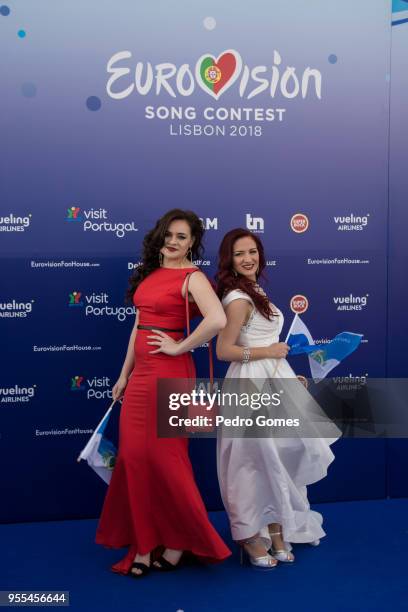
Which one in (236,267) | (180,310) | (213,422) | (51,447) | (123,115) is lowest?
(51,447)

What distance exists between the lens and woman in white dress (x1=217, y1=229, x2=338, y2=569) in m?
3.18

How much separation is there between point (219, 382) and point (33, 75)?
77.7 inches

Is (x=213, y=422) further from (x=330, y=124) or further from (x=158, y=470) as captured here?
(x=330, y=124)

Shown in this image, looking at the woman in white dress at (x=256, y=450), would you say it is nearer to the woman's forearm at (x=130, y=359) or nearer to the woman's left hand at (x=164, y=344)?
the woman's left hand at (x=164, y=344)

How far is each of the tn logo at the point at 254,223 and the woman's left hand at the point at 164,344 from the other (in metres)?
1.09

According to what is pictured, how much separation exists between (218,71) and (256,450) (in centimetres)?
211

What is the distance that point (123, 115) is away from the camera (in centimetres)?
376

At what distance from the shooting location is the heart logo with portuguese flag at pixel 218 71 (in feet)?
12.5

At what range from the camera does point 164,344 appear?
3.09m

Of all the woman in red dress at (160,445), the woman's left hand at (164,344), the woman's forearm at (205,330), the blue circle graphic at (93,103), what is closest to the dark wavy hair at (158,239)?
the woman in red dress at (160,445)

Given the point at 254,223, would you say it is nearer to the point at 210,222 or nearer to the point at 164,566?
the point at 210,222

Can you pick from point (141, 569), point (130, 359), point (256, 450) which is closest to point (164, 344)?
point (130, 359)

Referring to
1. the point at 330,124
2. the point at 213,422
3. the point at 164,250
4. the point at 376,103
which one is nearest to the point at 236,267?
the point at 164,250

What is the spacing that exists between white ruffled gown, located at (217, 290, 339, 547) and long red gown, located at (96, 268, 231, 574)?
192mm
